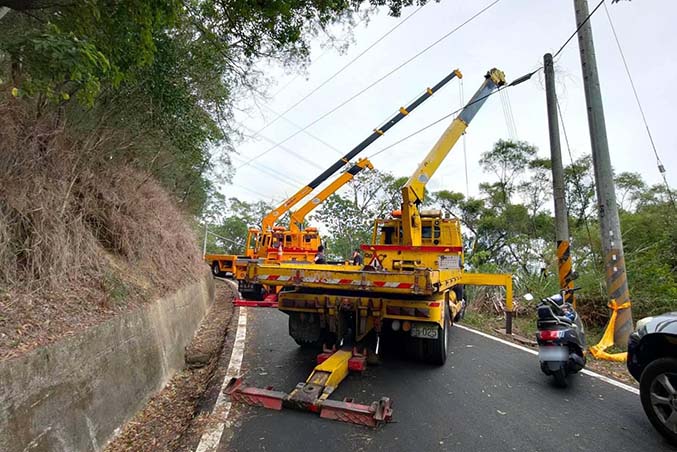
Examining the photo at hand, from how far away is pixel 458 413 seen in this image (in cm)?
406

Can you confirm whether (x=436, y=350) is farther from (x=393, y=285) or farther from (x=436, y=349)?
(x=393, y=285)

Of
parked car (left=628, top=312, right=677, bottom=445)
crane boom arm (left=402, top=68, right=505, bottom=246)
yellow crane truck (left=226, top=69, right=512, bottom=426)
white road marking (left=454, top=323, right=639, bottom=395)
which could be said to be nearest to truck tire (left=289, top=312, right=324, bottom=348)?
yellow crane truck (left=226, top=69, right=512, bottom=426)

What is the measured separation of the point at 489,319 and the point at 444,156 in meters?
4.60

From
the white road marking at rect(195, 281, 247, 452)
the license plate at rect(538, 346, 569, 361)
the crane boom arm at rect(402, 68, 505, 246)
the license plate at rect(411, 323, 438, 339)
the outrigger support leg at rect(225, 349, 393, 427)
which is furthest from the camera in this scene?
the crane boom arm at rect(402, 68, 505, 246)

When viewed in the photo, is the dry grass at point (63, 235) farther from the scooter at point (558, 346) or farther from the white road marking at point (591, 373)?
the white road marking at point (591, 373)

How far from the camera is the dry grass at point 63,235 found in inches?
135

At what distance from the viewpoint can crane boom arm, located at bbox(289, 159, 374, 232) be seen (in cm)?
1546

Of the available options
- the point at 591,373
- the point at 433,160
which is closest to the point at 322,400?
the point at 591,373

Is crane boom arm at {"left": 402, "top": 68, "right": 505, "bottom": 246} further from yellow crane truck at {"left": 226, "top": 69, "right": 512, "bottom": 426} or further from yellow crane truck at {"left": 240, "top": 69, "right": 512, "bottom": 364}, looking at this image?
yellow crane truck at {"left": 240, "top": 69, "right": 512, "bottom": 364}

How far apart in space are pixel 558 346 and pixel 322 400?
10.2ft

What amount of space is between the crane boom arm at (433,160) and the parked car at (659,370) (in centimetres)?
440

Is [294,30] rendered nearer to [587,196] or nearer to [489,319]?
[489,319]

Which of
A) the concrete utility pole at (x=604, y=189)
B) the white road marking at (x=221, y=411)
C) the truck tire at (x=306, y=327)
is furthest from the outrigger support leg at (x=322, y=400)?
the concrete utility pole at (x=604, y=189)

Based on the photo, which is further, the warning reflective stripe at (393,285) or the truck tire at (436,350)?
the truck tire at (436,350)
